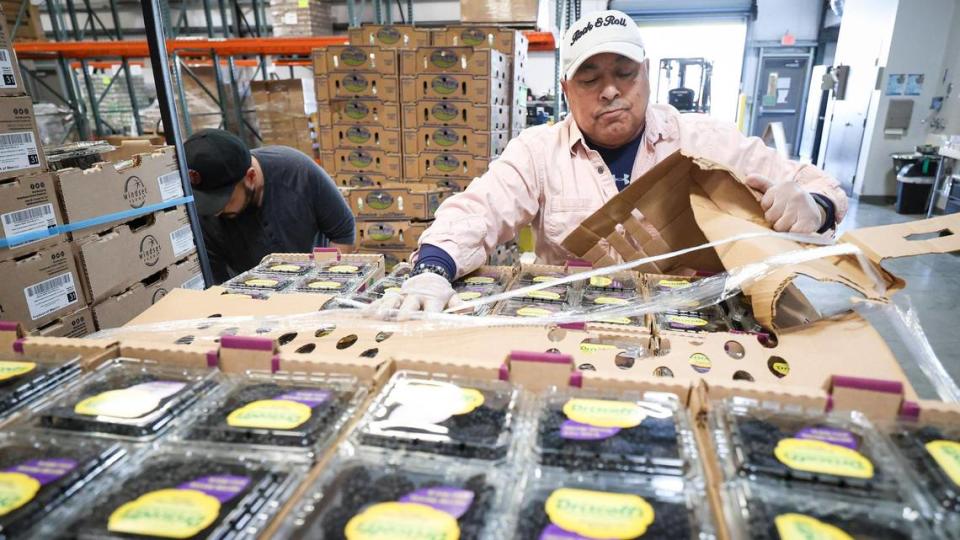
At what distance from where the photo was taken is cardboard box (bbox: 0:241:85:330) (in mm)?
1735

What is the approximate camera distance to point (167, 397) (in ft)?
2.54

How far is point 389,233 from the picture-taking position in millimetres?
3668

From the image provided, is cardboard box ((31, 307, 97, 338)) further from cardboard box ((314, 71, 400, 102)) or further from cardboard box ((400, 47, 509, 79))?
cardboard box ((400, 47, 509, 79))

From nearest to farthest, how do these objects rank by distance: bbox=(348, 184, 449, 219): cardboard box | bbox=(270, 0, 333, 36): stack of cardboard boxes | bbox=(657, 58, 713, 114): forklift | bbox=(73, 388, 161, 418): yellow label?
bbox=(73, 388, 161, 418): yellow label, bbox=(348, 184, 449, 219): cardboard box, bbox=(270, 0, 333, 36): stack of cardboard boxes, bbox=(657, 58, 713, 114): forklift

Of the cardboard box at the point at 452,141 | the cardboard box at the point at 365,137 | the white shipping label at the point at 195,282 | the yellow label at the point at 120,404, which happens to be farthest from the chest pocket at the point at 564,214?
the cardboard box at the point at 365,137

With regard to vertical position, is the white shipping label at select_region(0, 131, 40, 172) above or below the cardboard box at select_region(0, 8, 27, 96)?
below

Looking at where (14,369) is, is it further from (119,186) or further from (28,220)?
Answer: (119,186)

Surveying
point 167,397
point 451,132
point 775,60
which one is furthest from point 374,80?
point 775,60

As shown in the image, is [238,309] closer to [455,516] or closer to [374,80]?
[455,516]

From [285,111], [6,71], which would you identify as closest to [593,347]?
[6,71]

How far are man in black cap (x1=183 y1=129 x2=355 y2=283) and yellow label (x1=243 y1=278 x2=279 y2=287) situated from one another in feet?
3.02

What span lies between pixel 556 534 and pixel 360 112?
4.16 meters

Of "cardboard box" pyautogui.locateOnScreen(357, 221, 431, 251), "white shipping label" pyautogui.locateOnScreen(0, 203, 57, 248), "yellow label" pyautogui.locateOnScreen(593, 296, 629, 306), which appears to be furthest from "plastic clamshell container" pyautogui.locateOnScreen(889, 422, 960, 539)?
"cardboard box" pyautogui.locateOnScreen(357, 221, 431, 251)

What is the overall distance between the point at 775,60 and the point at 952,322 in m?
9.76
